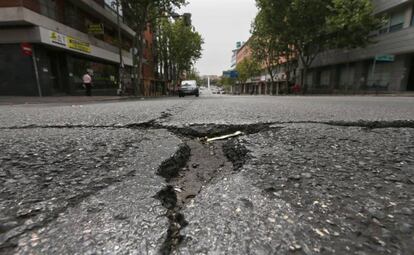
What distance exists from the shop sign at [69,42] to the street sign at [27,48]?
1.16 m

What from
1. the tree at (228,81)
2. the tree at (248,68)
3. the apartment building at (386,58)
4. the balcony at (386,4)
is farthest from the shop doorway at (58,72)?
the tree at (228,81)

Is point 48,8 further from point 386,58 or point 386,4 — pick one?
point 386,4

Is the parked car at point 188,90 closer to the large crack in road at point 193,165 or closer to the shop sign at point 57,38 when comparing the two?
the shop sign at point 57,38

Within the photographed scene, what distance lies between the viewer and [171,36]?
98.1 feet

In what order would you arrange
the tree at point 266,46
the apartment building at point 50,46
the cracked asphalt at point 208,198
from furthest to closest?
1. the tree at point 266,46
2. the apartment building at point 50,46
3. the cracked asphalt at point 208,198

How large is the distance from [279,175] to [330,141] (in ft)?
2.50

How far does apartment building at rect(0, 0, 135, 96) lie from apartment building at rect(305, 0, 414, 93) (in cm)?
1886

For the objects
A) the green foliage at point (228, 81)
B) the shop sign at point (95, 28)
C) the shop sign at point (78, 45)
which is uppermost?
the shop sign at point (95, 28)

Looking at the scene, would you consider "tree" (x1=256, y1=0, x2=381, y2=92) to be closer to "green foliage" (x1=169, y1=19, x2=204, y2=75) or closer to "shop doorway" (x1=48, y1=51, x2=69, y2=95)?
"green foliage" (x1=169, y1=19, x2=204, y2=75)

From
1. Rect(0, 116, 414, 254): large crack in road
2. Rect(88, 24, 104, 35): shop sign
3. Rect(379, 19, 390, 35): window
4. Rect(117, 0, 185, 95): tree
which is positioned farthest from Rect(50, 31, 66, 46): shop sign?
Rect(379, 19, 390, 35): window

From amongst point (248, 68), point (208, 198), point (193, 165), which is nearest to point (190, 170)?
point (193, 165)

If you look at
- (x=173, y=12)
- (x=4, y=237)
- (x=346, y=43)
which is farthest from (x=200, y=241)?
(x=346, y=43)

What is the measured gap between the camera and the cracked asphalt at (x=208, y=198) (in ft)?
1.89

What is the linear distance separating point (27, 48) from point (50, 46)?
1.56m
